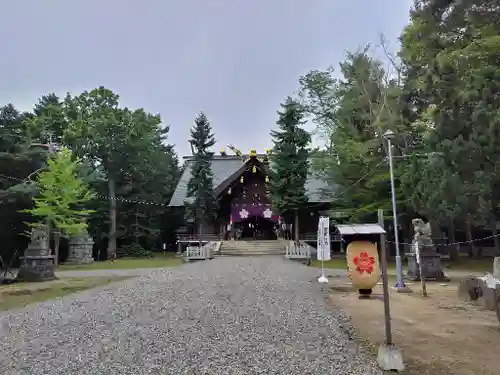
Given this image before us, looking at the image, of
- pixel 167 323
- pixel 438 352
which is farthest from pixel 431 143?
pixel 167 323

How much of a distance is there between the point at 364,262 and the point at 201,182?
18404mm

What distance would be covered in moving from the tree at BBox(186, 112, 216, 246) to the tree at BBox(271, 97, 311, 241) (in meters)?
4.67

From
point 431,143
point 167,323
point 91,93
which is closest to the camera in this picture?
point 167,323

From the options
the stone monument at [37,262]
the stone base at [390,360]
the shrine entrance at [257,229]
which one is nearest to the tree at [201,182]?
the shrine entrance at [257,229]

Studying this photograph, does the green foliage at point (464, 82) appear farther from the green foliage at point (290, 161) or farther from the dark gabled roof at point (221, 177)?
the dark gabled roof at point (221, 177)

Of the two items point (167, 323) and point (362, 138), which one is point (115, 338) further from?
point (362, 138)

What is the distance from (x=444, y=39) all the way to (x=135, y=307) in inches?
334

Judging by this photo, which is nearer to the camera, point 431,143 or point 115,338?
point 115,338

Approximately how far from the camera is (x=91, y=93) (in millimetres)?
29625

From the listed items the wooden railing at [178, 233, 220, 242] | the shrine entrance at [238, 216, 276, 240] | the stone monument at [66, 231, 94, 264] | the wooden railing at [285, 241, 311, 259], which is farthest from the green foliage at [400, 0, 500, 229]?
the stone monument at [66, 231, 94, 264]

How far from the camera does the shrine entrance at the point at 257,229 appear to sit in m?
30.1

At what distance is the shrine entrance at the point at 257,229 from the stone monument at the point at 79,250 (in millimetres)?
11088

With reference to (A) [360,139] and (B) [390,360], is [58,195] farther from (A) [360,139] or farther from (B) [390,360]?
(B) [390,360]

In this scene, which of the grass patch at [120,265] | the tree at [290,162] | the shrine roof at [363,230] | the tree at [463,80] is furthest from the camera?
the tree at [290,162]
